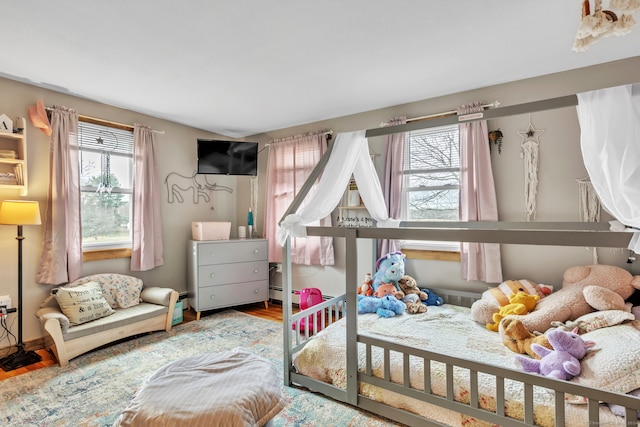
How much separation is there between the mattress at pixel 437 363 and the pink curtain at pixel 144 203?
2320 millimetres

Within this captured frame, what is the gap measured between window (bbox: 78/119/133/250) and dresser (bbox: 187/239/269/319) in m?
0.83

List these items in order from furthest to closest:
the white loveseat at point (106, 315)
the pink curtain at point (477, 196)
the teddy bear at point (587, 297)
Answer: the pink curtain at point (477, 196) → the white loveseat at point (106, 315) → the teddy bear at point (587, 297)

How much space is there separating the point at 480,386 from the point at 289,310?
1285 mm

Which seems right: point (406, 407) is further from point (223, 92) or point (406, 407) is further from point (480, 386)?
point (223, 92)

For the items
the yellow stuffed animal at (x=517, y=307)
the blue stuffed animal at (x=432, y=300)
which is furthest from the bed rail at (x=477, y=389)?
the blue stuffed animal at (x=432, y=300)

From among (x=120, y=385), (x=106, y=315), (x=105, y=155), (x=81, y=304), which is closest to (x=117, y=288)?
(x=106, y=315)

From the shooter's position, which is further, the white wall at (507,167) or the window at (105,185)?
the window at (105,185)

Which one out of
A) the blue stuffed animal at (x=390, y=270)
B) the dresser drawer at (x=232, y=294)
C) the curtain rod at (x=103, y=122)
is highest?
the curtain rod at (x=103, y=122)

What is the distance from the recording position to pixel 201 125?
4.21 m

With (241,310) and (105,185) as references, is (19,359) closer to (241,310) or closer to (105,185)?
(105,185)

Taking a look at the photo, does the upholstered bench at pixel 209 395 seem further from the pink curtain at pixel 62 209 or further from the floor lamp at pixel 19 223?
the pink curtain at pixel 62 209

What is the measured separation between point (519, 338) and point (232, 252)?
3.06 metres

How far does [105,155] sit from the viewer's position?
344 centimetres

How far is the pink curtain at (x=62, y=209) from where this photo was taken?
2.92m
